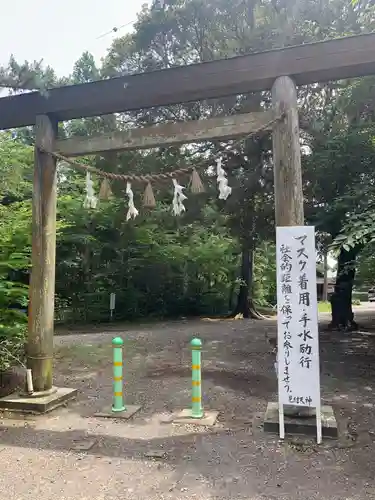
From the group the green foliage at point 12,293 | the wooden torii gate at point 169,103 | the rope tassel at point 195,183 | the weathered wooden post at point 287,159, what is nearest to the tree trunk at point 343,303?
the weathered wooden post at point 287,159

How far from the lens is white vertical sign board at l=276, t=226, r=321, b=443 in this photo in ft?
14.6

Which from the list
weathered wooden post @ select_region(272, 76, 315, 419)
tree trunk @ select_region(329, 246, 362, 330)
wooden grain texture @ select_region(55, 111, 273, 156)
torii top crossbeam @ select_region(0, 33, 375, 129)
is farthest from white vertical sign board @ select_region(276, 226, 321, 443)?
tree trunk @ select_region(329, 246, 362, 330)

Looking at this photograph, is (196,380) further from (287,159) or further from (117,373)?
(287,159)

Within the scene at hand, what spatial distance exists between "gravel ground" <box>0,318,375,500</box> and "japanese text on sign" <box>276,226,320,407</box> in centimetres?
55

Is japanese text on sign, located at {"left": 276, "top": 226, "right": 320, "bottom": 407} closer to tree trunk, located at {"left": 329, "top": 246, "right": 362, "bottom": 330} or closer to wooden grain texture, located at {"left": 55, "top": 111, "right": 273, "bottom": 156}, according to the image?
wooden grain texture, located at {"left": 55, "top": 111, "right": 273, "bottom": 156}

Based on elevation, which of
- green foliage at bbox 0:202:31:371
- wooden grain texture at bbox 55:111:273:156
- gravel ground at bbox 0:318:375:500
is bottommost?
gravel ground at bbox 0:318:375:500

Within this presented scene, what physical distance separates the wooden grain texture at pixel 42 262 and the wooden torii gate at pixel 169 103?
1 centimetres

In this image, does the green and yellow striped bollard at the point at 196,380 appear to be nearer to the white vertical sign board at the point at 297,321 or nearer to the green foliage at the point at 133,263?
the white vertical sign board at the point at 297,321

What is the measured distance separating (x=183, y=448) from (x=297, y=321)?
1.76 m

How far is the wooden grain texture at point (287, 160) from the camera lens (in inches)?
193

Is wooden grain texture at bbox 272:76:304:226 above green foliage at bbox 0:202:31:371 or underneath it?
above

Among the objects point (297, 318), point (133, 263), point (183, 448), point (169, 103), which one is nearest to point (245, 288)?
point (133, 263)

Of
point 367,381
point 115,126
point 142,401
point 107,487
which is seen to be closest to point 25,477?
point 107,487

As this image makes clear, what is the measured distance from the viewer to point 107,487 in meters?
3.54
